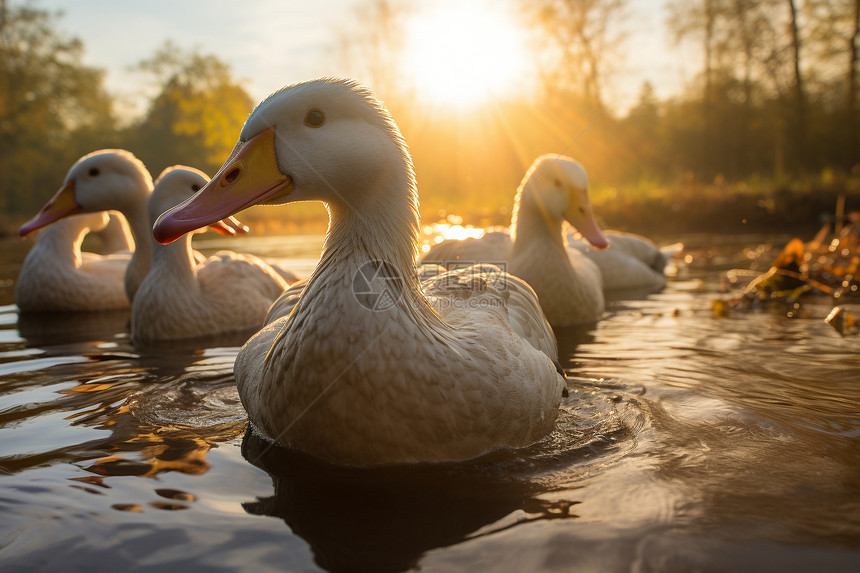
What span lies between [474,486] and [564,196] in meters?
4.53

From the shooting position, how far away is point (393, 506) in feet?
8.55

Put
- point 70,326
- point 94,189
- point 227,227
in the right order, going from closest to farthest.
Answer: point 227,227 < point 70,326 < point 94,189

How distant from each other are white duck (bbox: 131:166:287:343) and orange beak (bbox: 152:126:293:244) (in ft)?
11.3

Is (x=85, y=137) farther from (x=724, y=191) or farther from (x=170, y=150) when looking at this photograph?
(x=724, y=191)

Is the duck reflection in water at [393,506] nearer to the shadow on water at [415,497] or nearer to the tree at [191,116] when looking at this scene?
the shadow on water at [415,497]

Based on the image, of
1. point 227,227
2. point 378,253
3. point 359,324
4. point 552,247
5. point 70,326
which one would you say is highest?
point 227,227

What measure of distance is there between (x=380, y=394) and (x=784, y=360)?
3.39m

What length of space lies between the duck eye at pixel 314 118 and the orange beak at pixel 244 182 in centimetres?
15

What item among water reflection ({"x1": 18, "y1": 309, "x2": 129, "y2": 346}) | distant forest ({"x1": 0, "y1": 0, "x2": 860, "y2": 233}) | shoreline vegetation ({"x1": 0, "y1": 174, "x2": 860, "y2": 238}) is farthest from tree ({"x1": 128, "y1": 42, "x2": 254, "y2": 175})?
water reflection ({"x1": 18, "y1": 309, "x2": 129, "y2": 346})

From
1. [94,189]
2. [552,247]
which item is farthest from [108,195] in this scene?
[552,247]

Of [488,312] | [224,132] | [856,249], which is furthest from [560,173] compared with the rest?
[224,132]

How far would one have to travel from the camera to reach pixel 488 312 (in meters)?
3.66

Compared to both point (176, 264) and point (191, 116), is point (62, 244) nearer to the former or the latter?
point (176, 264)

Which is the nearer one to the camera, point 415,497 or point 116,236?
point 415,497
